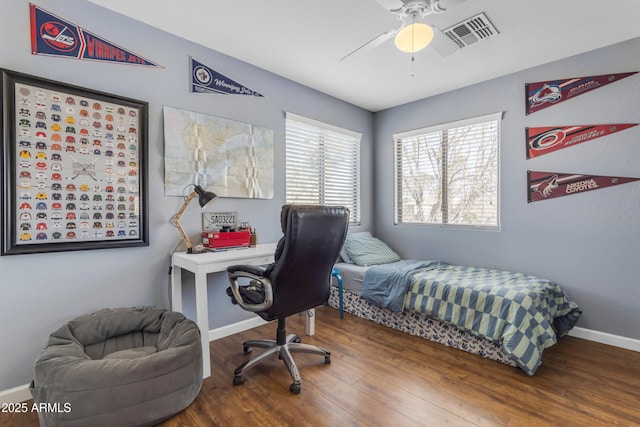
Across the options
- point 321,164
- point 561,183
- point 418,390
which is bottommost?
point 418,390

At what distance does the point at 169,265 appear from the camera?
2299 mm

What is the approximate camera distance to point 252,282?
191 cm

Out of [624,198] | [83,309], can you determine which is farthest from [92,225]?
[624,198]

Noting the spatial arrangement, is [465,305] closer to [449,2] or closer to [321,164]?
[449,2]

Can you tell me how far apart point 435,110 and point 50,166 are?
11.9 ft

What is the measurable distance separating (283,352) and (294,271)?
638 millimetres

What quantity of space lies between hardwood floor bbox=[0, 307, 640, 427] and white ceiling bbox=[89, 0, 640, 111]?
2234mm

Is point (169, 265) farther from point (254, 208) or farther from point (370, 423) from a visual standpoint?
point (370, 423)

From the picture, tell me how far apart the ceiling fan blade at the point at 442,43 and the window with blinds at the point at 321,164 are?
1565 millimetres

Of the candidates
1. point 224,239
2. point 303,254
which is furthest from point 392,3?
point 224,239

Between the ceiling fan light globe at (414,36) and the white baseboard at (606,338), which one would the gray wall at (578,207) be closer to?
the white baseboard at (606,338)

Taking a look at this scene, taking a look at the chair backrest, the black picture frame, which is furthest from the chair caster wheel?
the black picture frame

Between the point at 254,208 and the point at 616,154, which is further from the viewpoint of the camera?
the point at 254,208

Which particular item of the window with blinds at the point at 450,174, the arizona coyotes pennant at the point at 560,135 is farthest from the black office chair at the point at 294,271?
the arizona coyotes pennant at the point at 560,135
